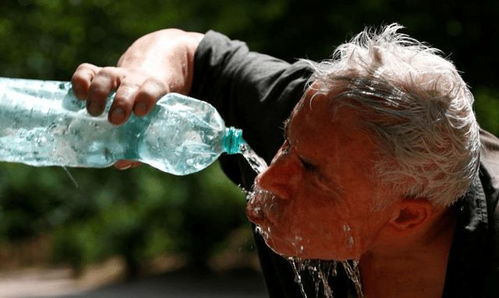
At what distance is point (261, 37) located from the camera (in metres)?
7.06

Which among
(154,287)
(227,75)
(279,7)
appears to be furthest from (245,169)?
(154,287)

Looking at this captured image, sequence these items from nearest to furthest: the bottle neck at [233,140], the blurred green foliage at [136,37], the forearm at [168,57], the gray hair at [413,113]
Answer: the gray hair at [413,113] → the bottle neck at [233,140] → the forearm at [168,57] → the blurred green foliage at [136,37]

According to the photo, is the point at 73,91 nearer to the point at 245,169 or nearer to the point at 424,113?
the point at 245,169

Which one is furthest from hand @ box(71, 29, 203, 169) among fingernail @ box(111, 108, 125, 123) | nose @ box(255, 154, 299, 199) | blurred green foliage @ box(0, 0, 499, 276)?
blurred green foliage @ box(0, 0, 499, 276)

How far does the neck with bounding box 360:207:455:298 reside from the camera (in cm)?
256

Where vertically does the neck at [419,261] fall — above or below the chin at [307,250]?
below

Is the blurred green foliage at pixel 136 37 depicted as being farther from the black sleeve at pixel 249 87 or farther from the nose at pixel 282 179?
the nose at pixel 282 179

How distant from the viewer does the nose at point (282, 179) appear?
2.41 metres

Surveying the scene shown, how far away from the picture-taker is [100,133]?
8.89 feet

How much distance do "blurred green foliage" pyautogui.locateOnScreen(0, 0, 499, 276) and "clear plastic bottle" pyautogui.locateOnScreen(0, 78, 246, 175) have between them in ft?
12.6

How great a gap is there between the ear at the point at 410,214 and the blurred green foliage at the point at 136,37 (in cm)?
395

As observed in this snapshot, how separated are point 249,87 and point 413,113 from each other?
0.70m

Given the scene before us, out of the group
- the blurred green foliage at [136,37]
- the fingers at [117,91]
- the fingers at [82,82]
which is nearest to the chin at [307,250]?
the fingers at [117,91]

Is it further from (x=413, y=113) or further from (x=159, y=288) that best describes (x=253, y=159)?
(x=159, y=288)
